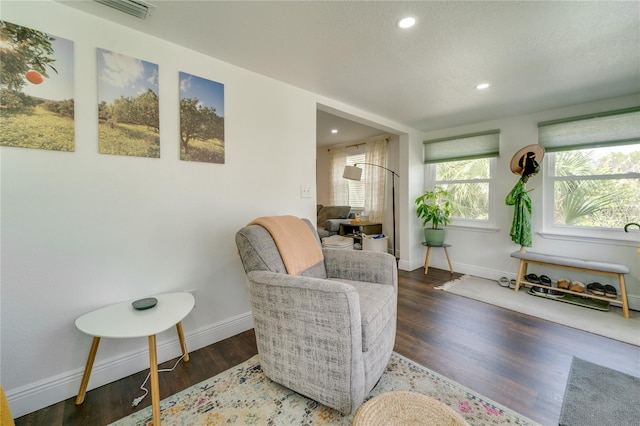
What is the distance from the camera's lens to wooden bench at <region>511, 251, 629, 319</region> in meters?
2.35

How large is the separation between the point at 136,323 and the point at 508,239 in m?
4.12

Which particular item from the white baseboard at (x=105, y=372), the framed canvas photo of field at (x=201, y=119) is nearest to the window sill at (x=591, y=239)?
the white baseboard at (x=105, y=372)

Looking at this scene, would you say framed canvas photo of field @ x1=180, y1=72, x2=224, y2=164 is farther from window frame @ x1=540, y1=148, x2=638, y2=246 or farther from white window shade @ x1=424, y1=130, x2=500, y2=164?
window frame @ x1=540, y1=148, x2=638, y2=246

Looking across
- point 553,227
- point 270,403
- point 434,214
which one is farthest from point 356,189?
point 270,403

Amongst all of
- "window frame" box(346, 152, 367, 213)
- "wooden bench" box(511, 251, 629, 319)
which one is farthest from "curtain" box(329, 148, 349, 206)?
"wooden bench" box(511, 251, 629, 319)

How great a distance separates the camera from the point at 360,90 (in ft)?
8.13

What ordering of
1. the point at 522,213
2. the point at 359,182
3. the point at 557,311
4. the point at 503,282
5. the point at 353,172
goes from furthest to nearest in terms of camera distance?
the point at 359,182 < the point at 353,172 < the point at 503,282 < the point at 522,213 < the point at 557,311

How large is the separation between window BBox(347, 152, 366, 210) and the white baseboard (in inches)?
148

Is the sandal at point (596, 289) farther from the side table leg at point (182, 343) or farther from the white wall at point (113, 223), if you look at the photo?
the side table leg at point (182, 343)

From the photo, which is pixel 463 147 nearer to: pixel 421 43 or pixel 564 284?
pixel 564 284

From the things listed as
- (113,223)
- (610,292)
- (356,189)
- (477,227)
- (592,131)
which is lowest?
(610,292)

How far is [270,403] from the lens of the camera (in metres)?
1.35

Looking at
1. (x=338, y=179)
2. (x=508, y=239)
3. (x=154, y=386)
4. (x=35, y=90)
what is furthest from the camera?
(x=338, y=179)

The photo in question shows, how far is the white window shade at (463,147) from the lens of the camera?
3.45 meters
